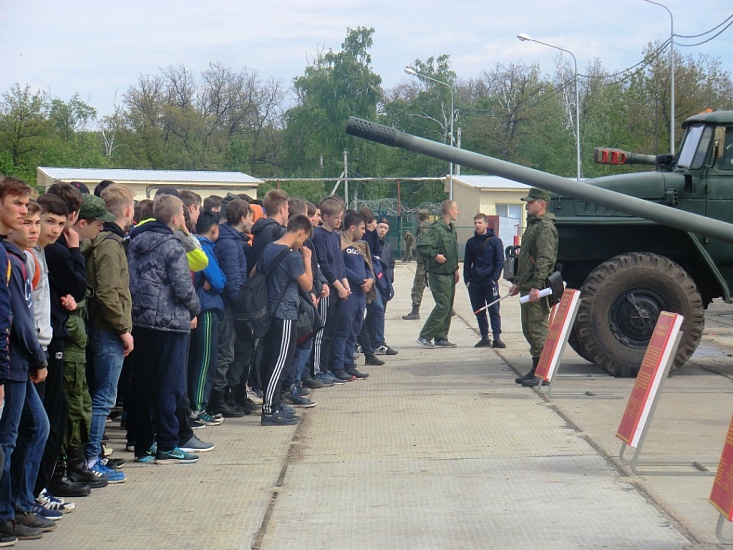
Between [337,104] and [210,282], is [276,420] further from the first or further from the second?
[337,104]

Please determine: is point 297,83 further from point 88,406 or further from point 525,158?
point 88,406

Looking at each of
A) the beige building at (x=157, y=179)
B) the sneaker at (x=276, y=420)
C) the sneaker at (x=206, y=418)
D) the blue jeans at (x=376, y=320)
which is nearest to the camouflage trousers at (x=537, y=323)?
the blue jeans at (x=376, y=320)

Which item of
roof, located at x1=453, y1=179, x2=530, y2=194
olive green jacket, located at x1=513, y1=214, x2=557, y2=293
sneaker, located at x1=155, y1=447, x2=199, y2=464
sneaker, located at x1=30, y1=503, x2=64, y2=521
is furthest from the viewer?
roof, located at x1=453, y1=179, x2=530, y2=194

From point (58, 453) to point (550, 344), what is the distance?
5.05 meters

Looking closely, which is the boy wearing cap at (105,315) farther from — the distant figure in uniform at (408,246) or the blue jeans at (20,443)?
the distant figure in uniform at (408,246)

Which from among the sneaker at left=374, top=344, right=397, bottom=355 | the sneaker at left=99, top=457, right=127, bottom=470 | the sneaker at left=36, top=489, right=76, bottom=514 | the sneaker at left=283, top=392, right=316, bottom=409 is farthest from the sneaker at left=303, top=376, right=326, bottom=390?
the sneaker at left=36, top=489, right=76, bottom=514

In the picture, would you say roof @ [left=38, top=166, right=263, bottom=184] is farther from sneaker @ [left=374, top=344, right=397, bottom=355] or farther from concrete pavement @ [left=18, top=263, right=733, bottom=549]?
concrete pavement @ [left=18, top=263, right=733, bottom=549]

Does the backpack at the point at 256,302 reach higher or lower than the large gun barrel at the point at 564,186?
lower

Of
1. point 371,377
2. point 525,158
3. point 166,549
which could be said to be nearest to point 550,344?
point 371,377

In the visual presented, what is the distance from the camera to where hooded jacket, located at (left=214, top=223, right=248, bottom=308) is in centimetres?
836

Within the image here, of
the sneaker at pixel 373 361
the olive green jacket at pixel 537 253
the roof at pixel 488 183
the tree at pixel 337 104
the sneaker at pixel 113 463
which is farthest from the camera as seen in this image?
the tree at pixel 337 104

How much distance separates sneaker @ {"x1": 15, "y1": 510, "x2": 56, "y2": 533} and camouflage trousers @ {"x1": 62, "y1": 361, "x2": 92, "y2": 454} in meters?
0.69

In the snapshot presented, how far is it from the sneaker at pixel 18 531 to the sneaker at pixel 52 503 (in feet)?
1.16

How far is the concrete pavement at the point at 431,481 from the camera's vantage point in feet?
16.7
